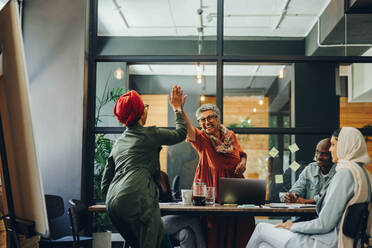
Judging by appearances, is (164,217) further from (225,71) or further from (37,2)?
(37,2)

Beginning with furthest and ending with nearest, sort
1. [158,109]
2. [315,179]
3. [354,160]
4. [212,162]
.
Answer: [158,109] < [315,179] < [212,162] < [354,160]

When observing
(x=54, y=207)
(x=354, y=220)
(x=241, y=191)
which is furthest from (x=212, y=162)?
(x=54, y=207)

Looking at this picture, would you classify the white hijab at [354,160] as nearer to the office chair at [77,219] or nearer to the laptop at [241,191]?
the laptop at [241,191]

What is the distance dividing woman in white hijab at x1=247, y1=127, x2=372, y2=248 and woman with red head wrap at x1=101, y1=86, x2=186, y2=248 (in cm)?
98

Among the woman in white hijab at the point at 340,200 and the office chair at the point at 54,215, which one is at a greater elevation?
the woman in white hijab at the point at 340,200

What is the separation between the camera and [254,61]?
470cm

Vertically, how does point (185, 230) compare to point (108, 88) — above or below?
below

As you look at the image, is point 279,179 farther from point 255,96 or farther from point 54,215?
point 54,215

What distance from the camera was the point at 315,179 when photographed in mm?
3994

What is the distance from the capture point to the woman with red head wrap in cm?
261

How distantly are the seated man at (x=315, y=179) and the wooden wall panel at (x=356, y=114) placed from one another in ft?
2.28

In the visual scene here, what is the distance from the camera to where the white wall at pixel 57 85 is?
14.6 ft

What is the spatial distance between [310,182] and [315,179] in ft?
0.27

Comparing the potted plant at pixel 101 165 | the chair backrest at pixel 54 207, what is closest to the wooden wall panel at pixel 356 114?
the potted plant at pixel 101 165
